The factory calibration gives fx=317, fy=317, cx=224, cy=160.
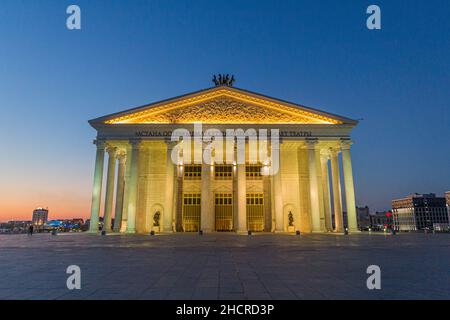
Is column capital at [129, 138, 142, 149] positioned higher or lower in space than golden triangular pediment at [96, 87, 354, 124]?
lower

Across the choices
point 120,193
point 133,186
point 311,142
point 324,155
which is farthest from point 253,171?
point 120,193

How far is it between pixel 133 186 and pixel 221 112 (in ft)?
46.5

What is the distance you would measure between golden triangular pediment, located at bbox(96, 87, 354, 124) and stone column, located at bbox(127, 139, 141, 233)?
319 cm

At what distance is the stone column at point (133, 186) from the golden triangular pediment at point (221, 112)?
319cm

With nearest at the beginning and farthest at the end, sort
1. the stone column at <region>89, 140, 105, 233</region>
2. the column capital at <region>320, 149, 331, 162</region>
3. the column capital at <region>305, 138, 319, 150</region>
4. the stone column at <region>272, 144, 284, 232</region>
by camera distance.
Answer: the stone column at <region>89, 140, 105, 233</region> → the stone column at <region>272, 144, 284, 232</region> → the column capital at <region>305, 138, 319, 150</region> → the column capital at <region>320, 149, 331, 162</region>

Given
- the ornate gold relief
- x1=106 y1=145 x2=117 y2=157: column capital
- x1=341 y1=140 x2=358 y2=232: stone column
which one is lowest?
x1=341 y1=140 x2=358 y2=232: stone column

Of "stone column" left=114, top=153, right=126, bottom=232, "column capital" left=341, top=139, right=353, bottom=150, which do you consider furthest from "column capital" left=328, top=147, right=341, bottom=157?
"stone column" left=114, top=153, right=126, bottom=232

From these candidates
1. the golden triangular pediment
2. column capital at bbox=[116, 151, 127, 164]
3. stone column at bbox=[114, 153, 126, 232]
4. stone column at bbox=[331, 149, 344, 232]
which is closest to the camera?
the golden triangular pediment

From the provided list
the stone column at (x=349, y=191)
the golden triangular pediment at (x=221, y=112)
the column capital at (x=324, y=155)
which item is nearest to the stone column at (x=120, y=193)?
the golden triangular pediment at (x=221, y=112)

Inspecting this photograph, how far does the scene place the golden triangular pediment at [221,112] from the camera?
129 feet

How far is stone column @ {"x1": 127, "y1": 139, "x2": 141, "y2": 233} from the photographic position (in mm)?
38219

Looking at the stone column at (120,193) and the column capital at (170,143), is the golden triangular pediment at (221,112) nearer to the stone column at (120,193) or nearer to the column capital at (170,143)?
the column capital at (170,143)

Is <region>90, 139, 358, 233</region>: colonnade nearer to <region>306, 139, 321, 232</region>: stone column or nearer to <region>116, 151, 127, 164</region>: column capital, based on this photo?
<region>306, 139, 321, 232</region>: stone column

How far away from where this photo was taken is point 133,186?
127 feet
